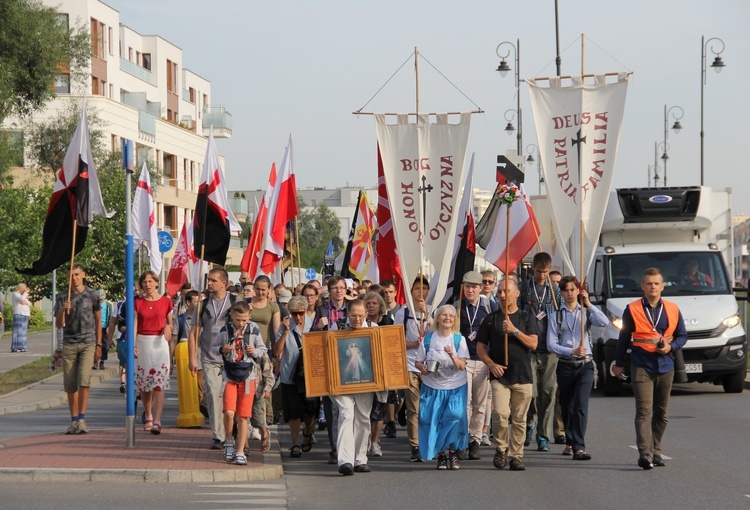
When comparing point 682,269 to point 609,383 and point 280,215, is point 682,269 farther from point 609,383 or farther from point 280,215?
point 280,215

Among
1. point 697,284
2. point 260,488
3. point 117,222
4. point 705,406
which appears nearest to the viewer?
point 260,488

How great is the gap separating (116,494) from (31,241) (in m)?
41.8

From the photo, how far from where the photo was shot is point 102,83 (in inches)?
2589

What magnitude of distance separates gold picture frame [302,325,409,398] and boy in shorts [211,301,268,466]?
53 centimetres

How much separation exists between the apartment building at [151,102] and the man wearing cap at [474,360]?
49.6 metres

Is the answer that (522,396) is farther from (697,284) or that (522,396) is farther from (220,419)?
(697,284)

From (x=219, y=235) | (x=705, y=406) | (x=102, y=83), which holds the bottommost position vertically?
(x=705, y=406)

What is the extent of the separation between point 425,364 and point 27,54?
22014 millimetres

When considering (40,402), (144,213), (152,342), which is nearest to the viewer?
(152,342)

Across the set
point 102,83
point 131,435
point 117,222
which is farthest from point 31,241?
point 131,435

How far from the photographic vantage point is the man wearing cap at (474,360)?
1313cm

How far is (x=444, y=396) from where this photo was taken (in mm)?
12188

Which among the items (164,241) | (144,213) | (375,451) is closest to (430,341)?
(375,451)

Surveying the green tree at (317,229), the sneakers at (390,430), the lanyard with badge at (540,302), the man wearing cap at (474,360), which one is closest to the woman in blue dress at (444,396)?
the man wearing cap at (474,360)
